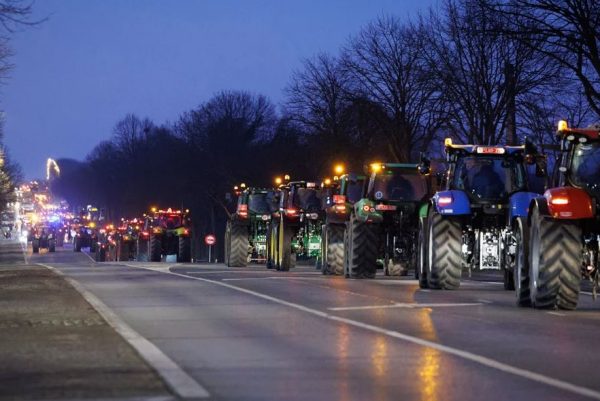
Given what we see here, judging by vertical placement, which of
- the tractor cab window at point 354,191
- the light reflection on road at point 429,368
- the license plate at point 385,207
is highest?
the tractor cab window at point 354,191

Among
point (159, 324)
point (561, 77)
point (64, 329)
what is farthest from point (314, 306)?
point (561, 77)

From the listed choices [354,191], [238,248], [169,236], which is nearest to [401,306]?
[354,191]

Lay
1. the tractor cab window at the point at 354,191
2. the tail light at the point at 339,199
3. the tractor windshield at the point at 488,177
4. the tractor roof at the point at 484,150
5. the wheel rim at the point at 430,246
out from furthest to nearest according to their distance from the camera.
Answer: the tractor cab window at the point at 354,191
the tail light at the point at 339,199
the tractor windshield at the point at 488,177
the tractor roof at the point at 484,150
the wheel rim at the point at 430,246

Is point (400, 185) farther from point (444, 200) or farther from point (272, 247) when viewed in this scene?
point (272, 247)

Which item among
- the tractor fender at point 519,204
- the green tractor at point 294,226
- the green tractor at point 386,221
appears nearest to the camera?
the tractor fender at point 519,204

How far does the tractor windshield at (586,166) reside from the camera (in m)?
18.2

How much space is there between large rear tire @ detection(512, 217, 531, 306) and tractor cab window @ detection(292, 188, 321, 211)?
19801 mm

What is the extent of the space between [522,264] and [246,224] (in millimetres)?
27335

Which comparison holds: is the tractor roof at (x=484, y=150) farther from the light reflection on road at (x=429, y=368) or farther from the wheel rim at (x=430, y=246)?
the light reflection on road at (x=429, y=368)

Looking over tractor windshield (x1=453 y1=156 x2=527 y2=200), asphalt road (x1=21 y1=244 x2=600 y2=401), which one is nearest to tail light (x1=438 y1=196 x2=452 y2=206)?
tractor windshield (x1=453 y1=156 x2=527 y2=200)

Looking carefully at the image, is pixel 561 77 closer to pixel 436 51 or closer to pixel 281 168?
pixel 436 51

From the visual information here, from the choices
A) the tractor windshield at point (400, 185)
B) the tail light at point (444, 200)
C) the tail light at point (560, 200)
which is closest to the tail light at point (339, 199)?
the tractor windshield at point (400, 185)

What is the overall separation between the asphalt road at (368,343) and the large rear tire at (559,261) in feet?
Answer: 1.40

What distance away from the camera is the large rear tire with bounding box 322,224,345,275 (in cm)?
3344
